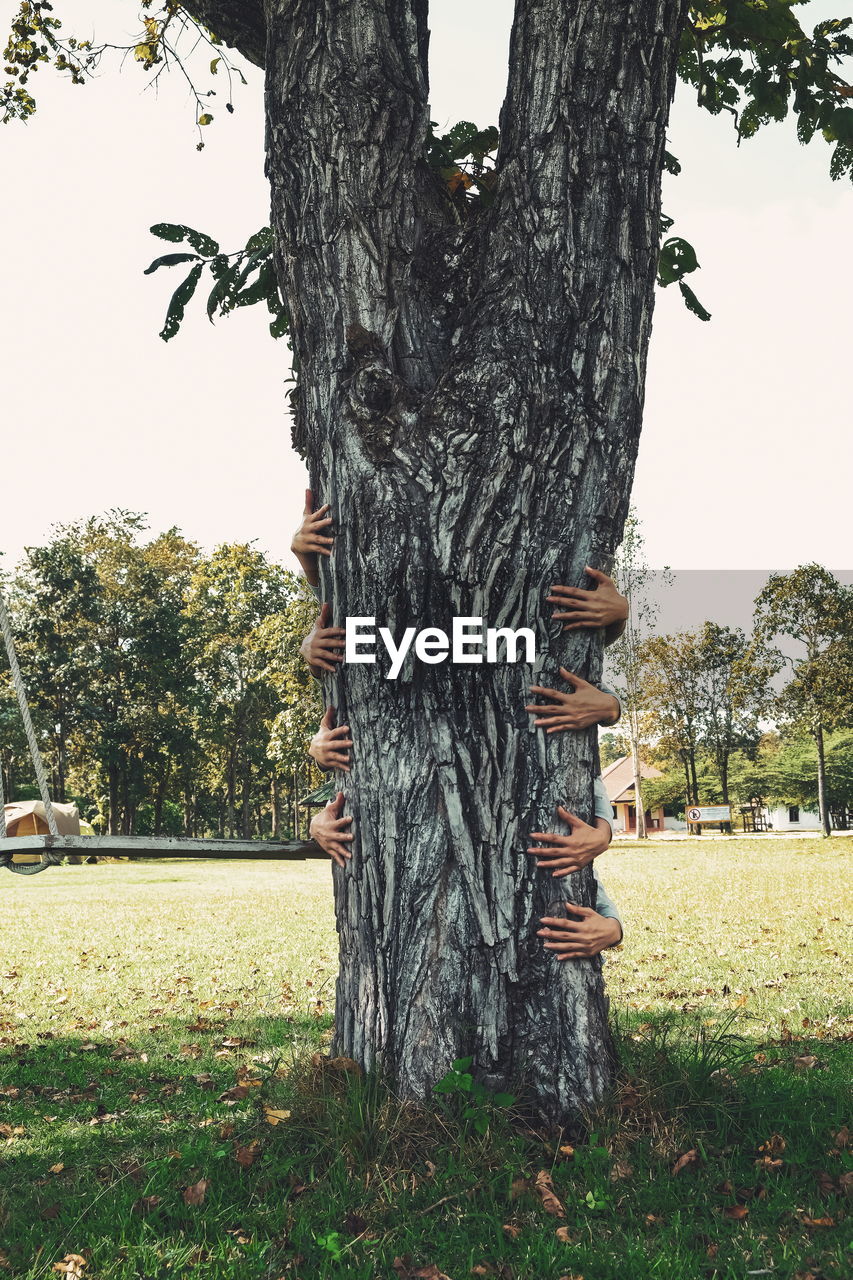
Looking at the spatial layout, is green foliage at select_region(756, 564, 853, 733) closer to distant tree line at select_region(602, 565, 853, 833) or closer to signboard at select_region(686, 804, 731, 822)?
distant tree line at select_region(602, 565, 853, 833)

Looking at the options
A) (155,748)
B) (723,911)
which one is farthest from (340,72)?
(155,748)

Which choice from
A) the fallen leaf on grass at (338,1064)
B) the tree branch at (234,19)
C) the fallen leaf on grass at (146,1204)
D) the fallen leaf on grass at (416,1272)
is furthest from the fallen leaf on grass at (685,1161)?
the tree branch at (234,19)

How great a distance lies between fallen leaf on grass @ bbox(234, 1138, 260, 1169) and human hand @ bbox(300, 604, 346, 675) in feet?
5.60

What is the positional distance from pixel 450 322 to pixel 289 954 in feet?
Result: 26.5

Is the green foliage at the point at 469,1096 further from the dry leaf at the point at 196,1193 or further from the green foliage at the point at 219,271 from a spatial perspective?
the green foliage at the point at 219,271

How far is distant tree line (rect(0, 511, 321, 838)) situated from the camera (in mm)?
36688

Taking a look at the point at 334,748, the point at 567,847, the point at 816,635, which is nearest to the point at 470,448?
the point at 334,748

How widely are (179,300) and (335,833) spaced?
263 centimetres

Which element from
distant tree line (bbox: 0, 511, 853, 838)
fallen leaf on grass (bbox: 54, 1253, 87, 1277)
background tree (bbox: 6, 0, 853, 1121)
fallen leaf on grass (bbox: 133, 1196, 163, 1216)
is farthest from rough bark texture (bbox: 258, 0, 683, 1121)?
distant tree line (bbox: 0, 511, 853, 838)

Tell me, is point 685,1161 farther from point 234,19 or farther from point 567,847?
point 234,19

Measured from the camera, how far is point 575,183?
350 cm

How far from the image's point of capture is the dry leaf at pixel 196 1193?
3.07 m

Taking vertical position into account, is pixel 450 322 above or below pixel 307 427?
above

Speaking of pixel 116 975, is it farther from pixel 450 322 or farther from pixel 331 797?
pixel 450 322
